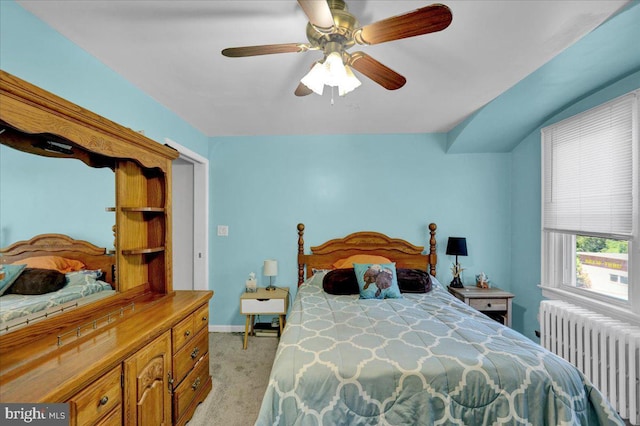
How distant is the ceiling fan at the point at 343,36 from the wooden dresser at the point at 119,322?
0.81 m

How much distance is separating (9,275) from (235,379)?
1813 millimetres

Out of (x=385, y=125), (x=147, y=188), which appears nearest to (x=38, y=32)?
(x=147, y=188)

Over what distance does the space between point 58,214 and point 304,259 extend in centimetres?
228

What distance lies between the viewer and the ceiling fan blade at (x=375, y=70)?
1.30 m

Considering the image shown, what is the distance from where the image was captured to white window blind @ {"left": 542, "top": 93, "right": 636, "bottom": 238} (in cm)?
199

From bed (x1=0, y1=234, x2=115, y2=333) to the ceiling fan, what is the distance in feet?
4.06

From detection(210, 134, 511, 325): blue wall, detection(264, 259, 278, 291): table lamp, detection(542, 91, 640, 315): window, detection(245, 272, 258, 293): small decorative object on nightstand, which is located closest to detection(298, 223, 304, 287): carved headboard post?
detection(210, 134, 511, 325): blue wall

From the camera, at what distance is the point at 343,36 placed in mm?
1188

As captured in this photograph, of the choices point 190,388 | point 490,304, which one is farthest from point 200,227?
point 490,304

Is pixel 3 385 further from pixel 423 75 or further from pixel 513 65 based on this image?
pixel 513 65

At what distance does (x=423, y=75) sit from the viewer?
6.44 ft

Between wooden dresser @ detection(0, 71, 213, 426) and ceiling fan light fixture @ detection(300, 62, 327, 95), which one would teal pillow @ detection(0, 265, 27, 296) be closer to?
wooden dresser @ detection(0, 71, 213, 426)

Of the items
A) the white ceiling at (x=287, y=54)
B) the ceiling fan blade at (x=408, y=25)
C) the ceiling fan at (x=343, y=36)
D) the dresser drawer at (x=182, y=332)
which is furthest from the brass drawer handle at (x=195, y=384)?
the ceiling fan blade at (x=408, y=25)

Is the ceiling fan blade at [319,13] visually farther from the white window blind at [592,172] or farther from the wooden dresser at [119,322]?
the white window blind at [592,172]
